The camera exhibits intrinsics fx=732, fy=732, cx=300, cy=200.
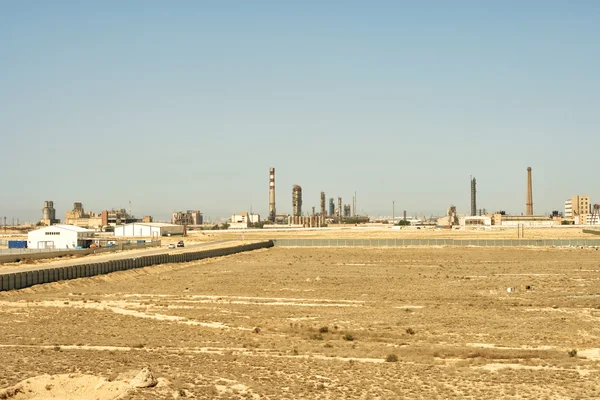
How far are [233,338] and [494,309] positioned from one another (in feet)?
57.4

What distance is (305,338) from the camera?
109 ft

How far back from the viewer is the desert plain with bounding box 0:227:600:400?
2416 cm

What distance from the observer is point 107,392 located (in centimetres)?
2289

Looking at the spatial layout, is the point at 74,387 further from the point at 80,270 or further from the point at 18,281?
the point at 80,270

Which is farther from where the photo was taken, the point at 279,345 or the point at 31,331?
the point at 31,331

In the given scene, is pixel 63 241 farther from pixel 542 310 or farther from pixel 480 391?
pixel 480 391

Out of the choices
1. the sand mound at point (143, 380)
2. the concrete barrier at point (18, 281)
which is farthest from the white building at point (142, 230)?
A: the sand mound at point (143, 380)

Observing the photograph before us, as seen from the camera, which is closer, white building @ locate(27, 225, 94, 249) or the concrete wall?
white building @ locate(27, 225, 94, 249)

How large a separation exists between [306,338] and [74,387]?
12294mm

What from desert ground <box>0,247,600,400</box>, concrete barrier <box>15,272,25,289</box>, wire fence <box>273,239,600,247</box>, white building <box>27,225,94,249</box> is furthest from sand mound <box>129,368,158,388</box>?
wire fence <box>273,239,600,247</box>

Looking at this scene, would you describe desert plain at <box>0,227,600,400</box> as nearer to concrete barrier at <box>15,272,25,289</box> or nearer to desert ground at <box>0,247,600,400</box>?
desert ground at <box>0,247,600,400</box>

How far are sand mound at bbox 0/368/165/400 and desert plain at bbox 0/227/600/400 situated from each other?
0.20 feet

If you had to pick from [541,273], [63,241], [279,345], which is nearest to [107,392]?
[279,345]

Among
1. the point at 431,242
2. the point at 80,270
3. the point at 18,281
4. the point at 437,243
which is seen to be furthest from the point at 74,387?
the point at 437,243
